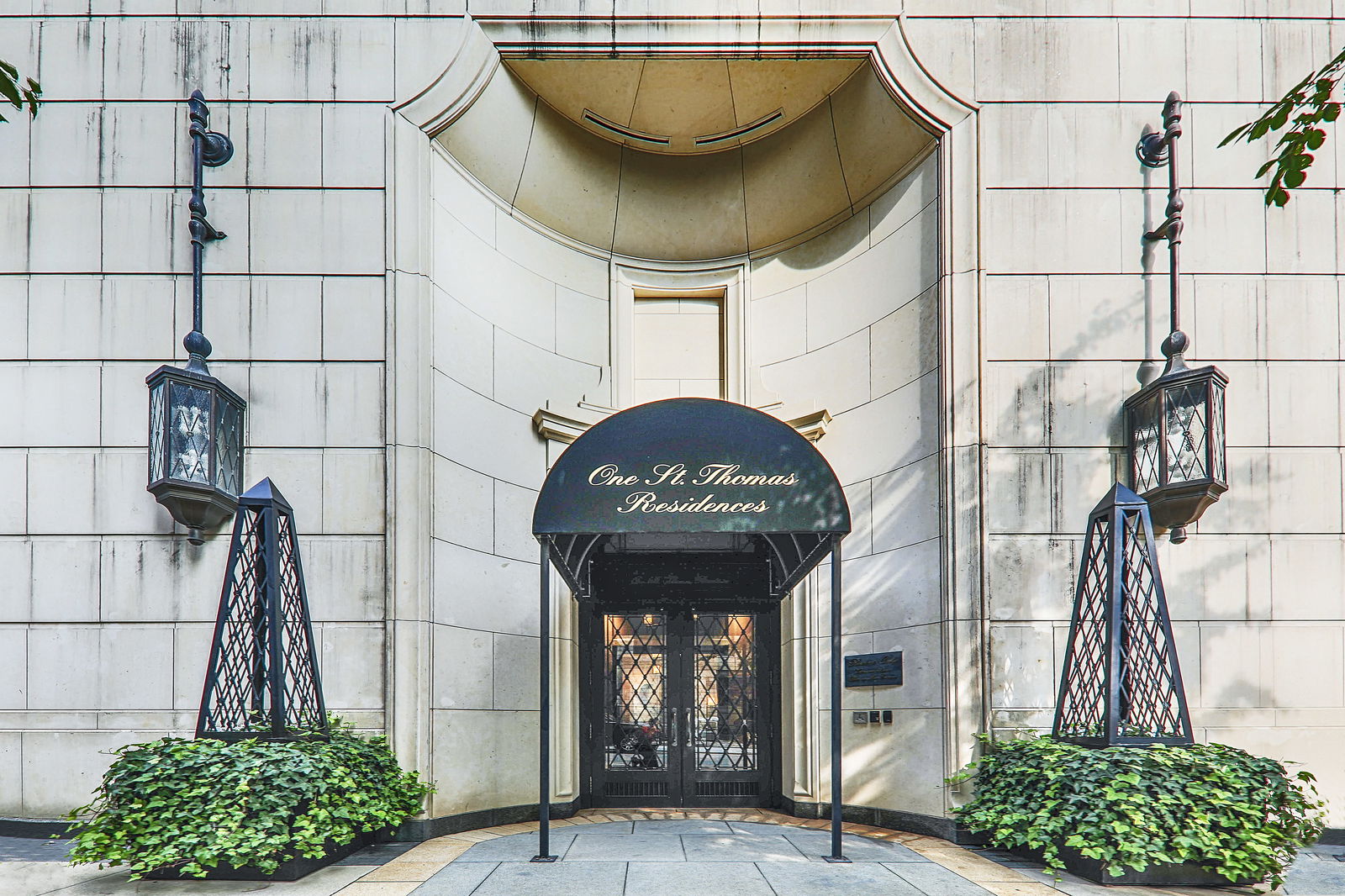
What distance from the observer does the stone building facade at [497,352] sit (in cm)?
943

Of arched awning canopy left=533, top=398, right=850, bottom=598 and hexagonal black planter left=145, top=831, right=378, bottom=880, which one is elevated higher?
arched awning canopy left=533, top=398, right=850, bottom=598

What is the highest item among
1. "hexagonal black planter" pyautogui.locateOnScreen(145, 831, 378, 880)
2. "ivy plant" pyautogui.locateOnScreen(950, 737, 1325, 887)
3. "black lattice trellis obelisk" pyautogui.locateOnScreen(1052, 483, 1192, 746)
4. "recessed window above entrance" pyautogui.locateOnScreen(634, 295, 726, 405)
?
"recessed window above entrance" pyautogui.locateOnScreen(634, 295, 726, 405)

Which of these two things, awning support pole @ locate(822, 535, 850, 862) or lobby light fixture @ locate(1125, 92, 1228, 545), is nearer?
awning support pole @ locate(822, 535, 850, 862)

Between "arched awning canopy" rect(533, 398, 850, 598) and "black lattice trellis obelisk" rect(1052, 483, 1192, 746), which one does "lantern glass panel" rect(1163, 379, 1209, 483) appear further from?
"arched awning canopy" rect(533, 398, 850, 598)

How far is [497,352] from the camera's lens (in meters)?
11.0

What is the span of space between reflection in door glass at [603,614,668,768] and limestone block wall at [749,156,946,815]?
166 centimetres

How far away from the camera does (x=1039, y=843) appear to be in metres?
7.43

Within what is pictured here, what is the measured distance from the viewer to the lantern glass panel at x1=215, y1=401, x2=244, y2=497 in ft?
30.4

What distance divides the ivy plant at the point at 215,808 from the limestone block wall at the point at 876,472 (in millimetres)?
5548

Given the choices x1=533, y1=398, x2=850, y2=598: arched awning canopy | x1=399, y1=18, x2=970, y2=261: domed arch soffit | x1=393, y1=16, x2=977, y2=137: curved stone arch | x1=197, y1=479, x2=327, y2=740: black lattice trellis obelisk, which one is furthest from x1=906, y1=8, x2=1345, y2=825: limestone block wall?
x1=197, y1=479, x2=327, y2=740: black lattice trellis obelisk

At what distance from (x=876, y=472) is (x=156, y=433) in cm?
779

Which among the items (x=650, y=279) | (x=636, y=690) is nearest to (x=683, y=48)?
(x=650, y=279)

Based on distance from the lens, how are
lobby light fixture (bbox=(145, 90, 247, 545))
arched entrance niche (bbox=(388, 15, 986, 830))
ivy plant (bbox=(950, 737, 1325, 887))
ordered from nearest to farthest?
ivy plant (bbox=(950, 737, 1325, 887)) < lobby light fixture (bbox=(145, 90, 247, 545)) < arched entrance niche (bbox=(388, 15, 986, 830))

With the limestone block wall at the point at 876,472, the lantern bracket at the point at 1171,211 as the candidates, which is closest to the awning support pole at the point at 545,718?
the limestone block wall at the point at 876,472
